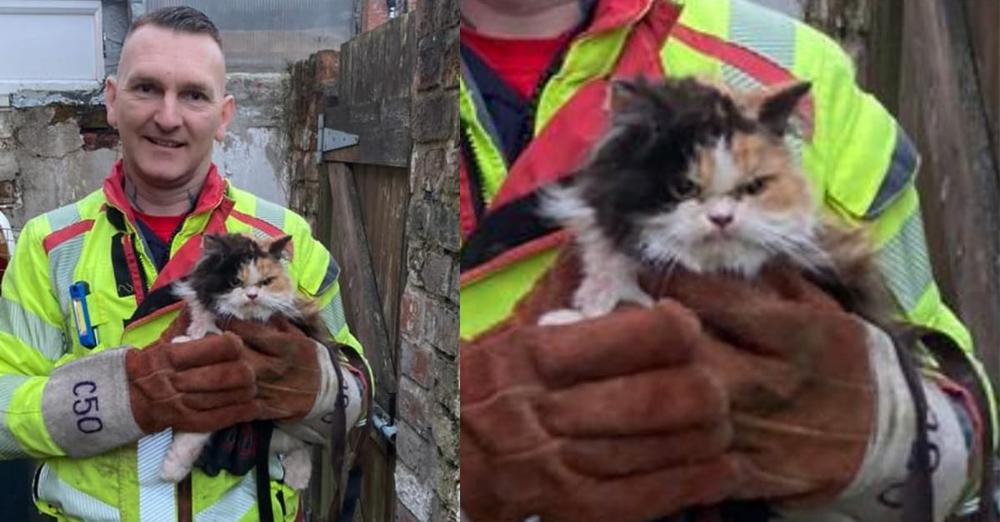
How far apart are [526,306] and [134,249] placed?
719mm

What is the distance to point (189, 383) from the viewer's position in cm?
132

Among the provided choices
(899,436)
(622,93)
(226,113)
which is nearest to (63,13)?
(226,113)

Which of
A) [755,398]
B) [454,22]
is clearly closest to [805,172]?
[755,398]

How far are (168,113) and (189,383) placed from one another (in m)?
0.33

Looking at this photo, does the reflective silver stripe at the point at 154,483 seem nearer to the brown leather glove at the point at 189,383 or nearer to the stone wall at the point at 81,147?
the brown leather glove at the point at 189,383

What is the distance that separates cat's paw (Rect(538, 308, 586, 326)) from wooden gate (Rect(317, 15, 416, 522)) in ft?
1.56

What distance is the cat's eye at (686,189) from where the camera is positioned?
2.30 ft

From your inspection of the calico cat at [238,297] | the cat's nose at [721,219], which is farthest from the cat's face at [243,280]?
the cat's nose at [721,219]

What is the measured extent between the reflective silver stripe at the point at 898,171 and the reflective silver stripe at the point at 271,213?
83 cm

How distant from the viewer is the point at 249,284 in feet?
4.33

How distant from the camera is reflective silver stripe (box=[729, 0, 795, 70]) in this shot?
74 centimetres

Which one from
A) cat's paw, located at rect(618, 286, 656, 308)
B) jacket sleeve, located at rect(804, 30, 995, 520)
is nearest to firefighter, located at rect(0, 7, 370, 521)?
cat's paw, located at rect(618, 286, 656, 308)

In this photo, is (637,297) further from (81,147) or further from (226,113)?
(81,147)

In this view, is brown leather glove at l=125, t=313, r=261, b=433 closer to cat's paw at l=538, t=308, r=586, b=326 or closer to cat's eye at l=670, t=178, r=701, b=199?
cat's paw at l=538, t=308, r=586, b=326
